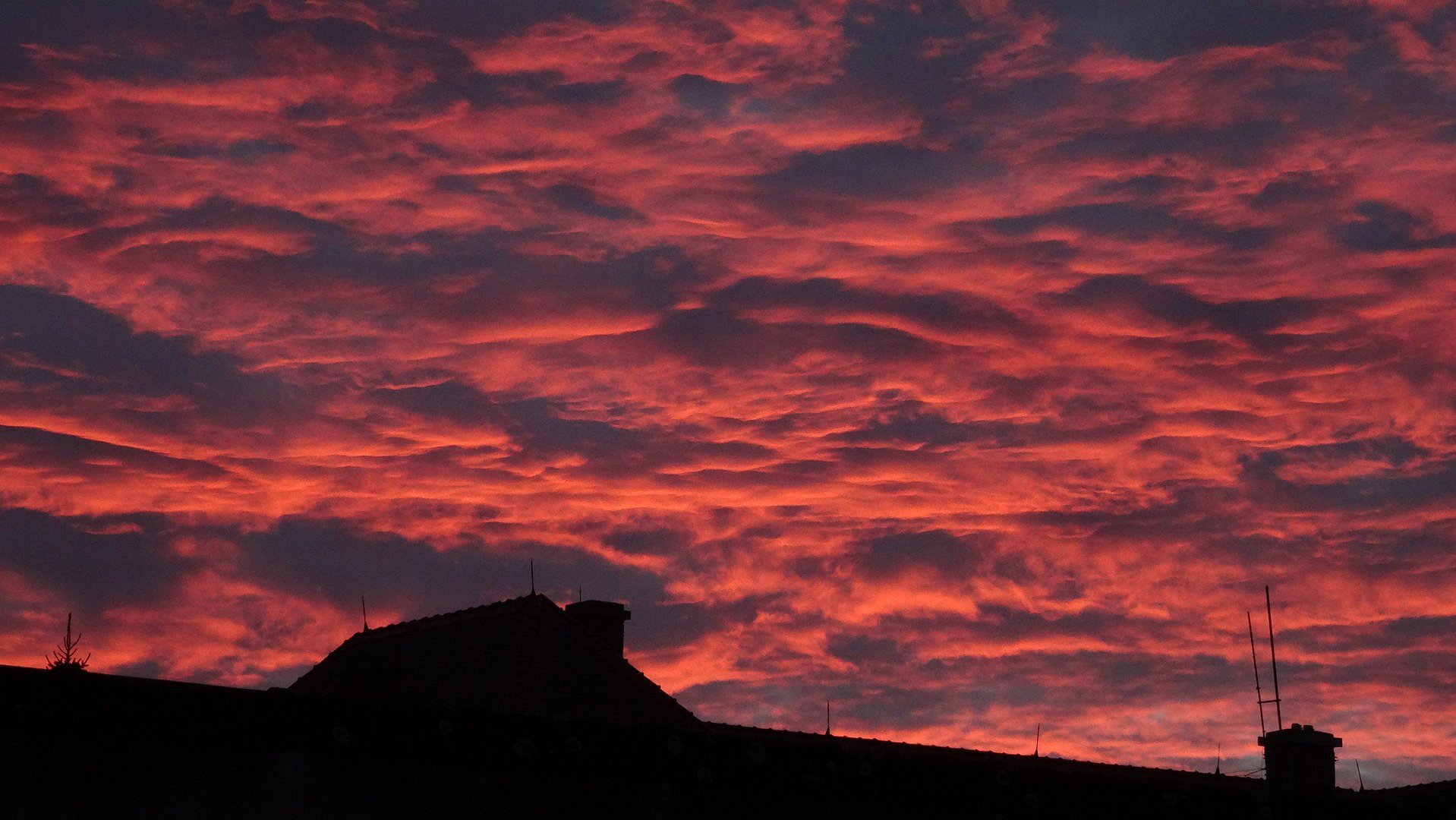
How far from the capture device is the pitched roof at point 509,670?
28391 millimetres

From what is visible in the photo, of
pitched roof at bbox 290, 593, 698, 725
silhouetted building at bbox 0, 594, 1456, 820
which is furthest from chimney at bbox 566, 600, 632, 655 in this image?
silhouetted building at bbox 0, 594, 1456, 820

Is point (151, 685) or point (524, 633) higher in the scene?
point (524, 633)

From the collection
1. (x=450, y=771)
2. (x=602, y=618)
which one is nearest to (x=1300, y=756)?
(x=602, y=618)

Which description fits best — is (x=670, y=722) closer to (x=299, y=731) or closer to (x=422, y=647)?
(x=422, y=647)

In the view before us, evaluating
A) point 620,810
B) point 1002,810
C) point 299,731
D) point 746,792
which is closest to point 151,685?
point 299,731

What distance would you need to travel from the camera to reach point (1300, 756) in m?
29.7

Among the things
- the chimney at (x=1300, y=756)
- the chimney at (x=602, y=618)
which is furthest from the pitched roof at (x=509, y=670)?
the chimney at (x=1300, y=756)

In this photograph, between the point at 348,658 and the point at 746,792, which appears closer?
the point at 746,792

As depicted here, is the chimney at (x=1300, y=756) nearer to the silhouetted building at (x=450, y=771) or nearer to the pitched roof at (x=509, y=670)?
the pitched roof at (x=509, y=670)

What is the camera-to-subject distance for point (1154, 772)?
120ft

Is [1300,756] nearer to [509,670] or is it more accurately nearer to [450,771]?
[509,670]

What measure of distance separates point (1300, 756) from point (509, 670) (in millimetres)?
15824

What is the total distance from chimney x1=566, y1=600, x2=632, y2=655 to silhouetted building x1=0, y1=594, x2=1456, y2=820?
65.2 ft

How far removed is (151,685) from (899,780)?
6298 millimetres
